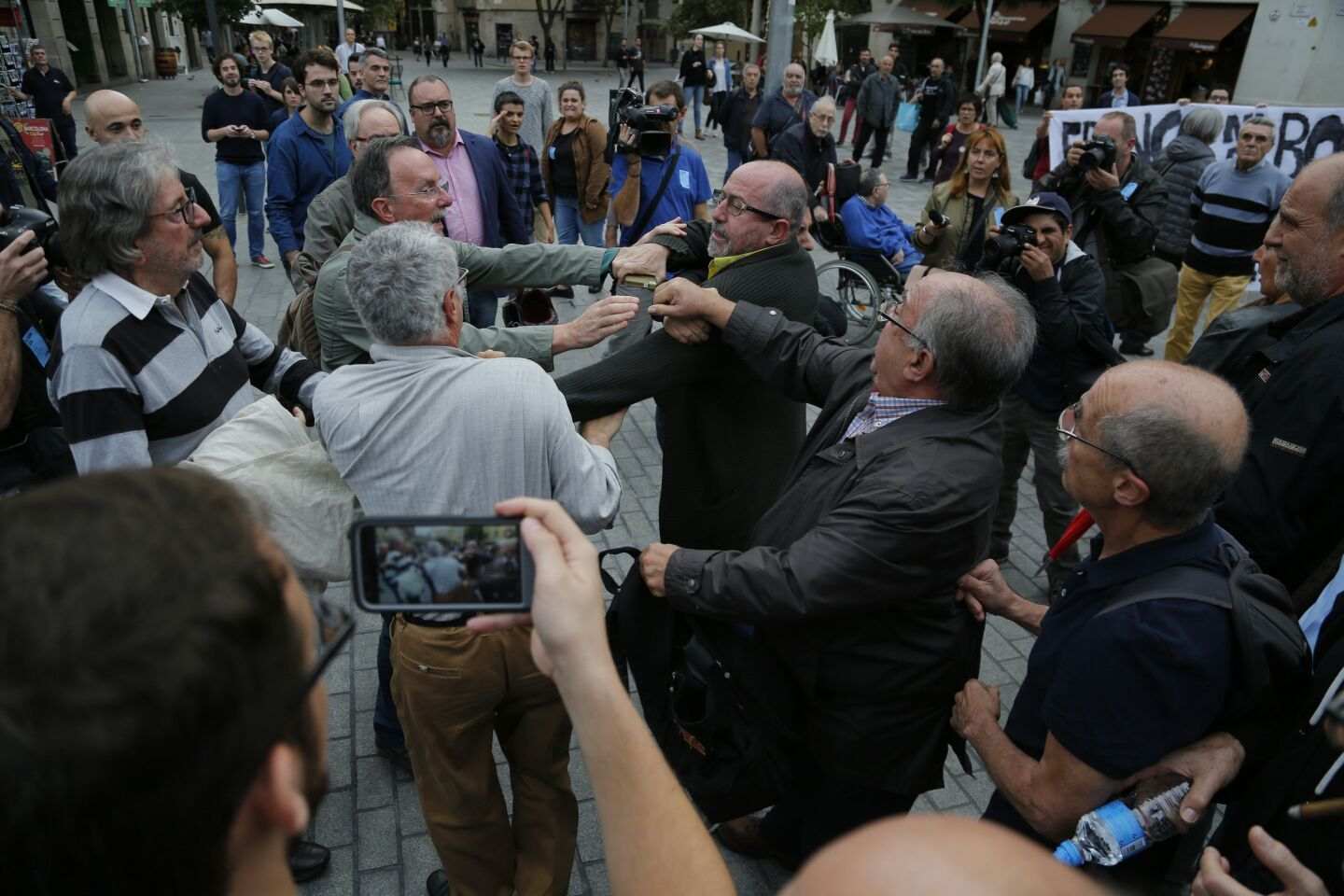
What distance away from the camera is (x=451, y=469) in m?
2.02

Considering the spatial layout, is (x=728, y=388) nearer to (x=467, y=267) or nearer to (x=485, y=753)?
(x=467, y=267)

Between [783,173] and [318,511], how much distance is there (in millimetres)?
1733

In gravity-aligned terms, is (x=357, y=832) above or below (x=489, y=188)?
below

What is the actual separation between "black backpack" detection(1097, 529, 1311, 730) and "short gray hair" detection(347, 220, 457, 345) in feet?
5.28

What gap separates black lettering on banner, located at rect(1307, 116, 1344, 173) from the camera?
7023 millimetres

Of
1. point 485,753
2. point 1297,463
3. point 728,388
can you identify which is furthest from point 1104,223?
point 485,753

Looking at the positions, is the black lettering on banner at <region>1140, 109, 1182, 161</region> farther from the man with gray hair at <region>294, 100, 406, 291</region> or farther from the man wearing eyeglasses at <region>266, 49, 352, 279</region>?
the man with gray hair at <region>294, 100, 406, 291</region>

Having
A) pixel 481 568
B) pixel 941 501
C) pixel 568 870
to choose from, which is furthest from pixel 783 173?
pixel 568 870

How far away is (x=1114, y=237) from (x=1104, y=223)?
0.34 ft

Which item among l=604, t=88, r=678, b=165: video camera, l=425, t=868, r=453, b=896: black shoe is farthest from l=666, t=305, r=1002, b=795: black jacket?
l=604, t=88, r=678, b=165: video camera

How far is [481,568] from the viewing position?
4.42ft

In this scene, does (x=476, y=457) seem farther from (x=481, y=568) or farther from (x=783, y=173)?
(x=783, y=173)

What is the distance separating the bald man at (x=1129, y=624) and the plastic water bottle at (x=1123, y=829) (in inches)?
2.4

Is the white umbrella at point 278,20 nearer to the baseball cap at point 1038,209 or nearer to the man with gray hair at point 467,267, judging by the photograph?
the man with gray hair at point 467,267
